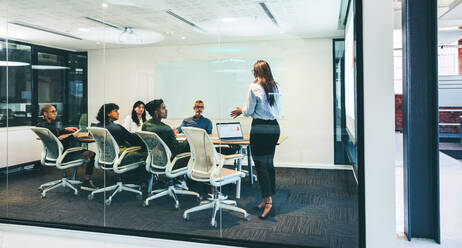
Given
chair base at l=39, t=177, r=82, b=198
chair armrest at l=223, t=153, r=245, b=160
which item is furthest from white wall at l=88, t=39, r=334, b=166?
chair base at l=39, t=177, r=82, b=198

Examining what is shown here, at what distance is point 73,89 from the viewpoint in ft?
11.1

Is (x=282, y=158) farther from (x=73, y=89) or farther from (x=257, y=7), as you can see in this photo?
(x=73, y=89)

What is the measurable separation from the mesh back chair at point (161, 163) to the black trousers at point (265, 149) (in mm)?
682

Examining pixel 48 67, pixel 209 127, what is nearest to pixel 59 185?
pixel 48 67

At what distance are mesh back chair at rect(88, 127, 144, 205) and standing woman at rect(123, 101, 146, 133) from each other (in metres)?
0.21

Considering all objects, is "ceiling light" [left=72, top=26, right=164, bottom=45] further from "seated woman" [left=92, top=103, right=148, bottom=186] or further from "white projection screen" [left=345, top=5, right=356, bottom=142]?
"white projection screen" [left=345, top=5, right=356, bottom=142]

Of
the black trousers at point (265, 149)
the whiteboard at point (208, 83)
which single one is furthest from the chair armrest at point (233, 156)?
the whiteboard at point (208, 83)

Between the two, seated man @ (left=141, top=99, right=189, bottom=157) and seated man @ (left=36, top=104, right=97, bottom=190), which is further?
seated man @ (left=36, top=104, right=97, bottom=190)

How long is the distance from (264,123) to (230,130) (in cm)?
32

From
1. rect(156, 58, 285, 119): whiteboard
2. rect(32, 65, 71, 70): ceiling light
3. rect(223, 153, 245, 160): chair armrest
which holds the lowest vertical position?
rect(223, 153, 245, 160): chair armrest

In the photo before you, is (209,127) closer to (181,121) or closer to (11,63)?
(181,121)

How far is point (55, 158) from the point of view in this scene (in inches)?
137

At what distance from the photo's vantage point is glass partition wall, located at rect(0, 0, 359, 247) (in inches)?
111

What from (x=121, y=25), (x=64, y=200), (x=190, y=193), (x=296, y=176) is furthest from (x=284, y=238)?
(x=121, y=25)
